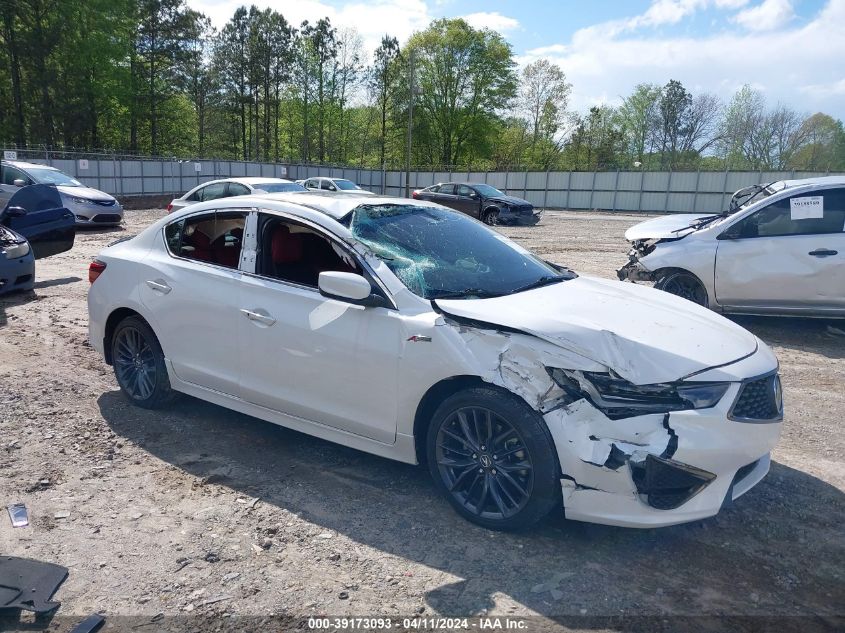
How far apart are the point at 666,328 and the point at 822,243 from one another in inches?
197

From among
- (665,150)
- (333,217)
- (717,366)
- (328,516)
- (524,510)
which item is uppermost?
(665,150)

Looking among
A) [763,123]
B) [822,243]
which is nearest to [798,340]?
[822,243]

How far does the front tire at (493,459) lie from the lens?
3.08 m

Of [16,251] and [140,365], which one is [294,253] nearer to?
[140,365]

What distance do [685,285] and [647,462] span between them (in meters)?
5.67

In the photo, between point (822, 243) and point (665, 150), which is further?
point (665, 150)

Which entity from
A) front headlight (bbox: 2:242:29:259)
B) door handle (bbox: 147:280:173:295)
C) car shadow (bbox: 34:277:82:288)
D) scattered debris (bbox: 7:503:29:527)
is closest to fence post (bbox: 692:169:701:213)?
car shadow (bbox: 34:277:82:288)

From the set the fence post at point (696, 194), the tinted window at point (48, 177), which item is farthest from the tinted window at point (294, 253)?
the fence post at point (696, 194)

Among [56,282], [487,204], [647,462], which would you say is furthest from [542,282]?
[487,204]

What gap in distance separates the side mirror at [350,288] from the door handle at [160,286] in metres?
1.59

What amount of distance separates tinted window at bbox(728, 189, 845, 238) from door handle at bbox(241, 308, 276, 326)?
5.97 m

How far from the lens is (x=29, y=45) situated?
40.1 metres

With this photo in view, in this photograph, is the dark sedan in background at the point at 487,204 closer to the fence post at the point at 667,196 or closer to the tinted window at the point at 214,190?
the tinted window at the point at 214,190

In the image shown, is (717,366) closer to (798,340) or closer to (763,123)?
(798,340)
